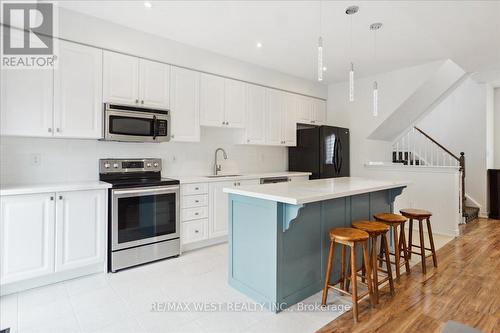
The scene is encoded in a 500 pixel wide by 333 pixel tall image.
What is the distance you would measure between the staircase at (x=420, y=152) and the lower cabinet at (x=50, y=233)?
Answer: 18.7 feet

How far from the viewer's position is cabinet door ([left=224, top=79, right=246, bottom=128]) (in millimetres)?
4379

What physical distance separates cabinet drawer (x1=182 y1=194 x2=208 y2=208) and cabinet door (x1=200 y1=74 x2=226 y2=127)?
3.47 feet

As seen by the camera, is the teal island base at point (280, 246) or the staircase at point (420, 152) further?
the staircase at point (420, 152)

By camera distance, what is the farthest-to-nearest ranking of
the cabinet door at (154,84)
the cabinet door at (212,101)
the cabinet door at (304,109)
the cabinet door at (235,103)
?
the cabinet door at (304,109) → the cabinet door at (235,103) → the cabinet door at (212,101) → the cabinet door at (154,84)

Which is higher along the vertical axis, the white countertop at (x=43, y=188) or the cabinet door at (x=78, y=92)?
the cabinet door at (x=78, y=92)

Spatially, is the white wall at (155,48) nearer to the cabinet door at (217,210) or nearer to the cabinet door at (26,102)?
the cabinet door at (26,102)

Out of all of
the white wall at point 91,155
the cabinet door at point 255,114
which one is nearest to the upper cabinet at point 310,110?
the cabinet door at point 255,114

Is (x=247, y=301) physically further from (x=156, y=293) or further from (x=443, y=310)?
(x=443, y=310)

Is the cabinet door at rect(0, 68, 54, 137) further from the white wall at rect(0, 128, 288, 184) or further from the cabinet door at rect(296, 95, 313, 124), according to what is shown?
the cabinet door at rect(296, 95, 313, 124)

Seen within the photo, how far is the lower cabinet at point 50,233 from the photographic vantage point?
8.30 feet

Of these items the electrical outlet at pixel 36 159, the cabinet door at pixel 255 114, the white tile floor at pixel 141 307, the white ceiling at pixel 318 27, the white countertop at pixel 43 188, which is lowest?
the white tile floor at pixel 141 307

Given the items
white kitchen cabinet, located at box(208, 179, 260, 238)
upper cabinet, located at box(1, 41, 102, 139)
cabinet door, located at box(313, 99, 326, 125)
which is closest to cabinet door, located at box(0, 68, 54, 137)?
upper cabinet, located at box(1, 41, 102, 139)

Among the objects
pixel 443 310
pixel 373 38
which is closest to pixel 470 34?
pixel 373 38

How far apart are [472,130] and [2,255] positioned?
8.20m
